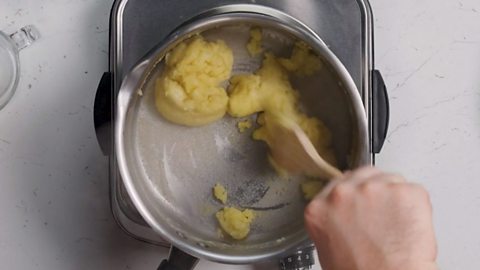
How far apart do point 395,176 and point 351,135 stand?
0.39 feet

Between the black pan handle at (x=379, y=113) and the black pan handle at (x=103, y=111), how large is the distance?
0.23 meters

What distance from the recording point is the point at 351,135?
21.6 inches

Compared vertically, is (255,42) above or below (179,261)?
above

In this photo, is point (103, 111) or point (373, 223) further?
point (103, 111)

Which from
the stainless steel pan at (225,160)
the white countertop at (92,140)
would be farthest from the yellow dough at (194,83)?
the white countertop at (92,140)

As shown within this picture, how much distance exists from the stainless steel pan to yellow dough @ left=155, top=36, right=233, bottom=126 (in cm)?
1

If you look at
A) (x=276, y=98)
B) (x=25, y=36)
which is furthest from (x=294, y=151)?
(x=25, y=36)

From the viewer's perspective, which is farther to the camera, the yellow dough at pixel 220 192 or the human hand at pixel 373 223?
the yellow dough at pixel 220 192

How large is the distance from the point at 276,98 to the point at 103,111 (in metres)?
0.15

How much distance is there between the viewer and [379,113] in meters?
0.59

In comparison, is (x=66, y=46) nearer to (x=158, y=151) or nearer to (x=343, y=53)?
(x=158, y=151)

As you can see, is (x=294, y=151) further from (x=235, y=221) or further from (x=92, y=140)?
(x=92, y=140)

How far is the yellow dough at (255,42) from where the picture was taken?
557 millimetres

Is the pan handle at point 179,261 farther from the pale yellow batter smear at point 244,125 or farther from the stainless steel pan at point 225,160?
the pale yellow batter smear at point 244,125
